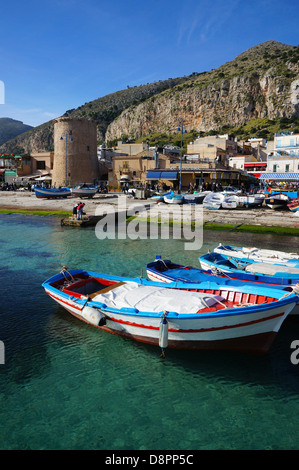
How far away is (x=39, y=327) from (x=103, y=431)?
4663 millimetres

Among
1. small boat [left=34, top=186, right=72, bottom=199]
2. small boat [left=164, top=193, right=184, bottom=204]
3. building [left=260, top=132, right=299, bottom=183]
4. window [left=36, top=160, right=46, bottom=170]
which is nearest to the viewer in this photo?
small boat [left=164, top=193, right=184, bottom=204]

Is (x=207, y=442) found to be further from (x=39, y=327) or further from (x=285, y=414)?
(x=39, y=327)

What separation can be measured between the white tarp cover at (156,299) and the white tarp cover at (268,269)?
3581 mm

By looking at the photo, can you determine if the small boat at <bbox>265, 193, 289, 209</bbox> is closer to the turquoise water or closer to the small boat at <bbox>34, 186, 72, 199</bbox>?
the turquoise water

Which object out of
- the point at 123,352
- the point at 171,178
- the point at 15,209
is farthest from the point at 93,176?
the point at 123,352

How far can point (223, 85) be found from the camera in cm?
13262

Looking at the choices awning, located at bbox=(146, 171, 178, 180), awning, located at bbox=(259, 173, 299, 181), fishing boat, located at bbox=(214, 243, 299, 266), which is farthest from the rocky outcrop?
fishing boat, located at bbox=(214, 243, 299, 266)

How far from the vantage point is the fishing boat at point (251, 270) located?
1054 cm

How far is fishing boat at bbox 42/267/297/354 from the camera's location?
7797 mm

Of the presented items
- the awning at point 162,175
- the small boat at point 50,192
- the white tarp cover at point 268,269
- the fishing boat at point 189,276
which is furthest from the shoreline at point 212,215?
the fishing boat at point 189,276

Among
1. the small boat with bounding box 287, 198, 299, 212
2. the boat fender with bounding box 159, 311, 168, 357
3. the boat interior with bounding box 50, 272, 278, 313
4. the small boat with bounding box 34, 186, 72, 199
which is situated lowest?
the boat fender with bounding box 159, 311, 168, 357

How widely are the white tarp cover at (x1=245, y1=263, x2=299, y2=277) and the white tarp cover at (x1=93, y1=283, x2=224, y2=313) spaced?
11.7ft

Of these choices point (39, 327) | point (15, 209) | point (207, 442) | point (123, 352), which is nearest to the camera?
point (207, 442)

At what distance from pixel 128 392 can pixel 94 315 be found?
2422mm
